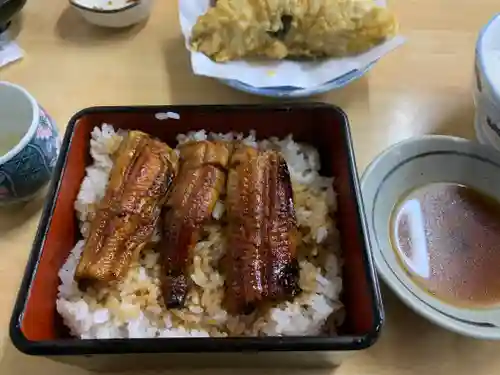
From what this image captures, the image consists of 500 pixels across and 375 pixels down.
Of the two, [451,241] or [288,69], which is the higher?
[288,69]

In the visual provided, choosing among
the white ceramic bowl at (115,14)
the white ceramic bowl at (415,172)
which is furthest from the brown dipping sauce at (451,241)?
the white ceramic bowl at (115,14)

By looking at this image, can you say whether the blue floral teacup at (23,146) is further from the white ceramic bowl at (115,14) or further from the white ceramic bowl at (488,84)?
the white ceramic bowl at (488,84)

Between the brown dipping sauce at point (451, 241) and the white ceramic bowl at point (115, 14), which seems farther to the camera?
the white ceramic bowl at point (115, 14)

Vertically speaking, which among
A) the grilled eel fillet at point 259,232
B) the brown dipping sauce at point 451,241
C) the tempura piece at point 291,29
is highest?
the tempura piece at point 291,29

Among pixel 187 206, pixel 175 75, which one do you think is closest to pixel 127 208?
pixel 187 206

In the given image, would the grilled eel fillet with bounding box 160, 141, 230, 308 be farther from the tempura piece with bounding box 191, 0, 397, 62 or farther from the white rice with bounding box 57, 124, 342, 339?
the tempura piece with bounding box 191, 0, 397, 62

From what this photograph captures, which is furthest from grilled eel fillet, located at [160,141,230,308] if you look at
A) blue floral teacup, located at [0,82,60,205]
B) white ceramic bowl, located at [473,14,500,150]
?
→ white ceramic bowl, located at [473,14,500,150]

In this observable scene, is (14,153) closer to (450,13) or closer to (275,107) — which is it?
(275,107)

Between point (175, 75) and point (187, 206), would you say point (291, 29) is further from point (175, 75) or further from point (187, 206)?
point (187, 206)
